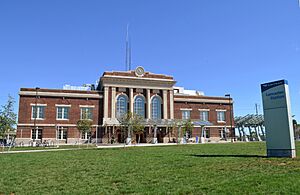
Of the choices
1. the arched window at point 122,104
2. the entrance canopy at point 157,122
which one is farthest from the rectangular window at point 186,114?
the arched window at point 122,104

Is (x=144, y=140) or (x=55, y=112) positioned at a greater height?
(x=55, y=112)

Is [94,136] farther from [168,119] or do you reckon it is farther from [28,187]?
[28,187]

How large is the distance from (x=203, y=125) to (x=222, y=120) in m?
7.95

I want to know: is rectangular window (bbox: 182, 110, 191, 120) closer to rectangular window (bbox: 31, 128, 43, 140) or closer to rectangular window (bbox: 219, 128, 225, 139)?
rectangular window (bbox: 219, 128, 225, 139)

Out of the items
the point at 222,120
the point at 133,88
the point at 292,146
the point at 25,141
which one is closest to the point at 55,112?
the point at 25,141

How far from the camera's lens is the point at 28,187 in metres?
7.59

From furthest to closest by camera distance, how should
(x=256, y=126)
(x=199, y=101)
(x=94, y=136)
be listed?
(x=256, y=126)
(x=199, y=101)
(x=94, y=136)

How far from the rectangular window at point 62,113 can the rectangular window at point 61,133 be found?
5.91 ft

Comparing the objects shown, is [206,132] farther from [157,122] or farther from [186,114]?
[157,122]

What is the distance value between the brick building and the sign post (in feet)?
97.1

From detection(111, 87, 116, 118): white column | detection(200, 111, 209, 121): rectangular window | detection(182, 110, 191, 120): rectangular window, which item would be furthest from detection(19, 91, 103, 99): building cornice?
detection(200, 111, 209, 121): rectangular window

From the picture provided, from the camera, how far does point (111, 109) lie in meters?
45.7

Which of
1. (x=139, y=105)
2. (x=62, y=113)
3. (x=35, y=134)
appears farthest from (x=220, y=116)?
(x=35, y=134)

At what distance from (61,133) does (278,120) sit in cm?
3684
